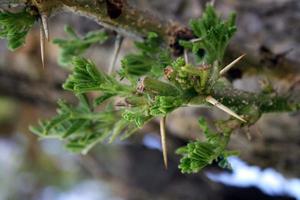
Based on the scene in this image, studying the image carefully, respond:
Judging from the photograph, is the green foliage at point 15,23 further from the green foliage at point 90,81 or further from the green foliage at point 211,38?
the green foliage at point 211,38

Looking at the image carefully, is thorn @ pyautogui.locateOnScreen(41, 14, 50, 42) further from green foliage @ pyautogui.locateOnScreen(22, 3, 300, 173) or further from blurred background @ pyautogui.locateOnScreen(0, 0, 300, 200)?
blurred background @ pyautogui.locateOnScreen(0, 0, 300, 200)

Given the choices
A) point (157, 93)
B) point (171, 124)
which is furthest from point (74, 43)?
point (171, 124)

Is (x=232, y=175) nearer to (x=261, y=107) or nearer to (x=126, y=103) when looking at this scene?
(x=261, y=107)

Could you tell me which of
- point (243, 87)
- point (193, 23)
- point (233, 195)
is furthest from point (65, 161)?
point (193, 23)

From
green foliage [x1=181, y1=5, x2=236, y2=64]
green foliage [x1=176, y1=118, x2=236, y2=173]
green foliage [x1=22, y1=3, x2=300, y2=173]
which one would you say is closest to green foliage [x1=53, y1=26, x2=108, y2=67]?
Result: green foliage [x1=22, y1=3, x2=300, y2=173]

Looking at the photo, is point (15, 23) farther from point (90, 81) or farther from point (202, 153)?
point (202, 153)
